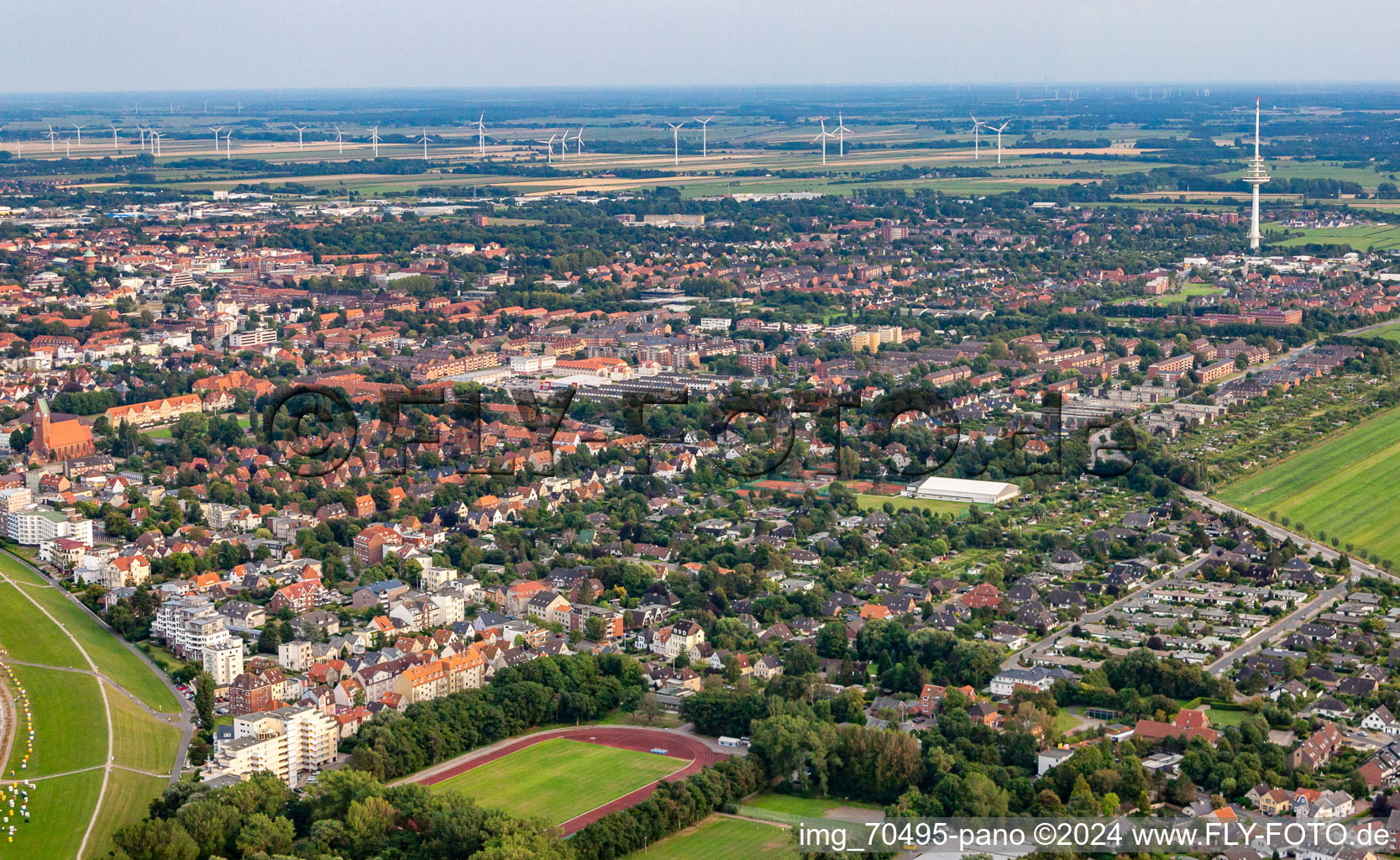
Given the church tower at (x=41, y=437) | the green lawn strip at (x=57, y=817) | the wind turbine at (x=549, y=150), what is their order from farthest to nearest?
the wind turbine at (x=549, y=150), the church tower at (x=41, y=437), the green lawn strip at (x=57, y=817)

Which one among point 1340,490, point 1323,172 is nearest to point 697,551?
point 1340,490

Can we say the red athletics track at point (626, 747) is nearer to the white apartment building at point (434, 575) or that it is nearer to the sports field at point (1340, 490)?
the white apartment building at point (434, 575)

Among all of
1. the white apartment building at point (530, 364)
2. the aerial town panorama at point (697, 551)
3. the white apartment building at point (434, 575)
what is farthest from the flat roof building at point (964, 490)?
the white apartment building at point (530, 364)

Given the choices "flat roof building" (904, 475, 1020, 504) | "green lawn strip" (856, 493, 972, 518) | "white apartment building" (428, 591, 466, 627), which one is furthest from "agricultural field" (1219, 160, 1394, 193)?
"white apartment building" (428, 591, 466, 627)

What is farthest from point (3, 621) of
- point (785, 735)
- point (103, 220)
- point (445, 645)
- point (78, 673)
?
point (103, 220)

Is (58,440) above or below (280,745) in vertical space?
above

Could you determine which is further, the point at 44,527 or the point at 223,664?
the point at 44,527

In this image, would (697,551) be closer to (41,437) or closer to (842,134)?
(41,437)
